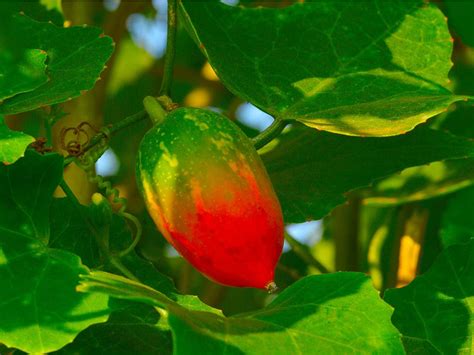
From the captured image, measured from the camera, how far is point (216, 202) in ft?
2.27

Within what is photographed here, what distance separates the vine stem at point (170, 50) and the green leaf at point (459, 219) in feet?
1.60

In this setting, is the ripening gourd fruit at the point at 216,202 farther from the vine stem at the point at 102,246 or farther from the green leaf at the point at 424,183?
the green leaf at the point at 424,183

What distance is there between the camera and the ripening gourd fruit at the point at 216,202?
2.26ft

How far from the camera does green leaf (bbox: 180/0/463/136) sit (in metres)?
0.84

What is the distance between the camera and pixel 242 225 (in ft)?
Result: 2.25

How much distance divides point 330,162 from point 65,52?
0.28 metres

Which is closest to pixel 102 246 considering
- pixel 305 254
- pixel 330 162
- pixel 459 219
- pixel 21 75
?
pixel 21 75

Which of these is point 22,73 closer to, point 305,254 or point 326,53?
point 326,53

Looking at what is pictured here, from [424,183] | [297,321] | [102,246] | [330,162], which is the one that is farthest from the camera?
[424,183]

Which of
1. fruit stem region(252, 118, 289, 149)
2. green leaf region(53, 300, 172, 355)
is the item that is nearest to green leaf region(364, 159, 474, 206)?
fruit stem region(252, 118, 289, 149)

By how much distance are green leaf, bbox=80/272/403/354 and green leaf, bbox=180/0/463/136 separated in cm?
16

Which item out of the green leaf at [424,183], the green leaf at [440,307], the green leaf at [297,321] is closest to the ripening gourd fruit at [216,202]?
the green leaf at [297,321]

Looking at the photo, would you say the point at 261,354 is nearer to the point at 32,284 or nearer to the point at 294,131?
the point at 32,284

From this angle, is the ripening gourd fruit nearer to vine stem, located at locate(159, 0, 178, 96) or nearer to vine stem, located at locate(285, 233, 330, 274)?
vine stem, located at locate(159, 0, 178, 96)
